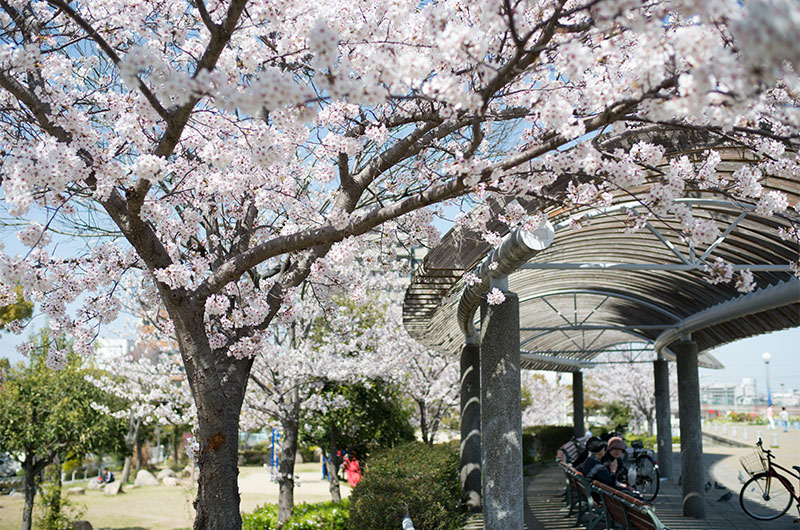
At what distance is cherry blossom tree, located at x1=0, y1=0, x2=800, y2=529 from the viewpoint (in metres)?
2.80

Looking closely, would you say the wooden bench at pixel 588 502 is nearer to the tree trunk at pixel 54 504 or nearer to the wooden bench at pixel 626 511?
the wooden bench at pixel 626 511

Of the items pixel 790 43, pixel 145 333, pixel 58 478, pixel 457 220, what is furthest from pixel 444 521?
pixel 58 478

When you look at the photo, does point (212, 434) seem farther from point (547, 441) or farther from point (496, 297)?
point (547, 441)

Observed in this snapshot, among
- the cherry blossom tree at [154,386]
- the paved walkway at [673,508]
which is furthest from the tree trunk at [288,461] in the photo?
the paved walkway at [673,508]

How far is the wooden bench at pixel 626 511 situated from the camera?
16.7 ft

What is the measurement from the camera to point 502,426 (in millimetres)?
5883

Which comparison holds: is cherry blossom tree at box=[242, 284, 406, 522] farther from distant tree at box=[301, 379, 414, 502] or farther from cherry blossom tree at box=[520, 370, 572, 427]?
cherry blossom tree at box=[520, 370, 572, 427]

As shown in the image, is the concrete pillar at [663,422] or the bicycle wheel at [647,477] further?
the concrete pillar at [663,422]

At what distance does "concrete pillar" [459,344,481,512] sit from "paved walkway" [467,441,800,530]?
796 millimetres

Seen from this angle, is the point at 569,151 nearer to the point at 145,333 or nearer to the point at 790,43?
the point at 790,43

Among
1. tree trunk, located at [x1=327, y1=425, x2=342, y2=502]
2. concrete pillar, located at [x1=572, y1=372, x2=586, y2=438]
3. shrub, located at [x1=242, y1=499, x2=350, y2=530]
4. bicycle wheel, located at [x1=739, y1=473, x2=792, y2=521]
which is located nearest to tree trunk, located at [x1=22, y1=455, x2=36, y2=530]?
shrub, located at [x1=242, y1=499, x2=350, y2=530]

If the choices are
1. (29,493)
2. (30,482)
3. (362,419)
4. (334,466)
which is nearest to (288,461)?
(362,419)

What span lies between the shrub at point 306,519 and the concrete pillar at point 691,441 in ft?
16.5

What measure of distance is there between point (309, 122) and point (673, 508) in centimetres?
908
